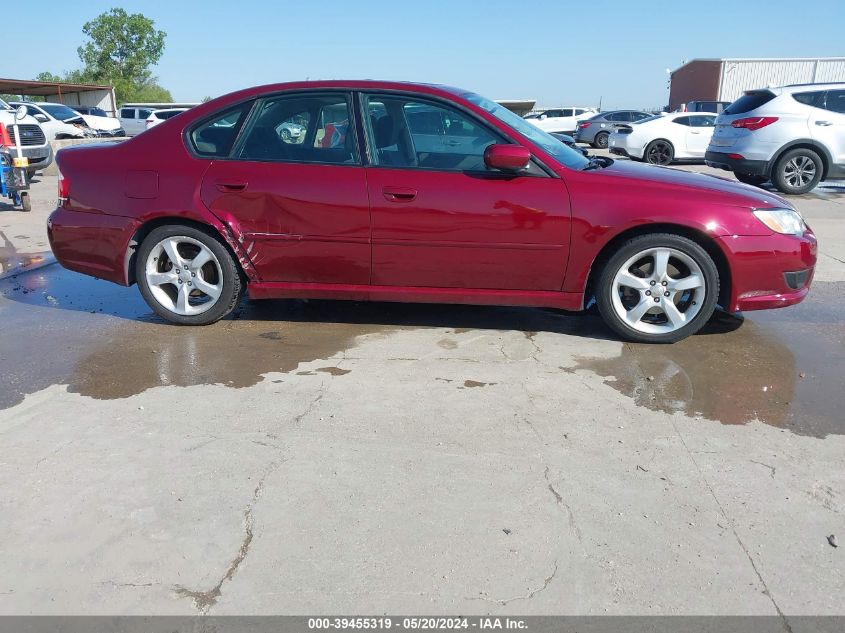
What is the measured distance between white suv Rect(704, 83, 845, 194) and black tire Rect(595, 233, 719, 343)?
27.8 ft

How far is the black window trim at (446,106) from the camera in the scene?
4.39 m

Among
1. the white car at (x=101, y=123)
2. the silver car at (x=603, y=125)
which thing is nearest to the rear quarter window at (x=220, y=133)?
the silver car at (x=603, y=125)

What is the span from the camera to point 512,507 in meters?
2.81

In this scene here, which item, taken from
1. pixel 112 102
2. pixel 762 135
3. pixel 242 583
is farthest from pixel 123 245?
pixel 112 102

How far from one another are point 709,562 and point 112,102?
171ft

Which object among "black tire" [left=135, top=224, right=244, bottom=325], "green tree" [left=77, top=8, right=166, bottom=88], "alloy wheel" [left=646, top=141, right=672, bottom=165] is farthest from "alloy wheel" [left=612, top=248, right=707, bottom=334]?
"green tree" [left=77, top=8, right=166, bottom=88]

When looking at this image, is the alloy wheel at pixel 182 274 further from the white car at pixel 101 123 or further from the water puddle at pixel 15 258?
the white car at pixel 101 123

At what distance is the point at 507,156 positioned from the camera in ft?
14.0

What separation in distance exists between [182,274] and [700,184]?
3.45m

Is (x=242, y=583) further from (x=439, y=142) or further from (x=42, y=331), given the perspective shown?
(x=42, y=331)

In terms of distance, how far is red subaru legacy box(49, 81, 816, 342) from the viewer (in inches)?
172

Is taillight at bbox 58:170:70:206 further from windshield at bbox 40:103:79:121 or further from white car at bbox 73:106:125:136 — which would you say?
white car at bbox 73:106:125:136

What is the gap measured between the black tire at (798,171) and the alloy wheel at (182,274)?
10174mm

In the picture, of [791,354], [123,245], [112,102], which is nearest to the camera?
[791,354]
